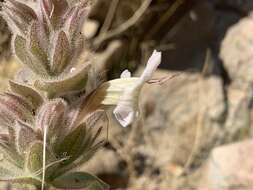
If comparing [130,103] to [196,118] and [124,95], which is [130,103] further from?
[196,118]

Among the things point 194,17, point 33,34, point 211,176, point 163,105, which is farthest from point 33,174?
point 194,17

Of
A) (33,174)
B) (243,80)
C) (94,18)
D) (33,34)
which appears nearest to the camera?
(33,34)

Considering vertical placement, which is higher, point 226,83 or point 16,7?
point 16,7

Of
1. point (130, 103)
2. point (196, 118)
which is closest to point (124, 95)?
Result: point (130, 103)

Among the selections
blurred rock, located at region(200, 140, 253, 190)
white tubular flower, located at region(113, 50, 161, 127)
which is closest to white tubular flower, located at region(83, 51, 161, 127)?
white tubular flower, located at region(113, 50, 161, 127)

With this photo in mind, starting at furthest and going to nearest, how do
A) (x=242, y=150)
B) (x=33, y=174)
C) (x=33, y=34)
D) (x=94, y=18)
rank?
1. (x=94, y=18)
2. (x=242, y=150)
3. (x=33, y=174)
4. (x=33, y=34)

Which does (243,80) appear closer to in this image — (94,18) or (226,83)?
(226,83)

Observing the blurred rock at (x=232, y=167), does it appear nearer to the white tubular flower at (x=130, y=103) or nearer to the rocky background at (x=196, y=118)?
the rocky background at (x=196, y=118)

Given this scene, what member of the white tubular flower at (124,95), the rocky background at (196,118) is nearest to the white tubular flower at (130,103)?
the white tubular flower at (124,95)
